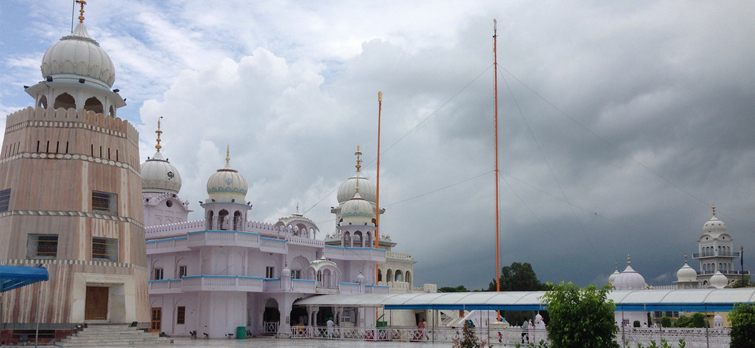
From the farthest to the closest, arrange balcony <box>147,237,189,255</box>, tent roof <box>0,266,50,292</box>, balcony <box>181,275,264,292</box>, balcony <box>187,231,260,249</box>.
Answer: balcony <box>147,237,189,255</box>
balcony <box>187,231,260,249</box>
balcony <box>181,275,264,292</box>
tent roof <box>0,266,50,292</box>

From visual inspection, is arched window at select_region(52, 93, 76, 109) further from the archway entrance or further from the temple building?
the archway entrance

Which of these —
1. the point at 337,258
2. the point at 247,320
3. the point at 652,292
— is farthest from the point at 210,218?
the point at 652,292

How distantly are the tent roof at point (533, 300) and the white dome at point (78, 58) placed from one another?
14.9m

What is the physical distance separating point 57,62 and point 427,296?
19029mm

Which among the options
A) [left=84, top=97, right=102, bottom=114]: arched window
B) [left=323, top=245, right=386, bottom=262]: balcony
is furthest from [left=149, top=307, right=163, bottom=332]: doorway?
[left=84, top=97, right=102, bottom=114]: arched window

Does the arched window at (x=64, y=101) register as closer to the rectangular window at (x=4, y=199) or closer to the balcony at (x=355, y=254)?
the rectangular window at (x=4, y=199)

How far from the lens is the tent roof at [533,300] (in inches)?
959

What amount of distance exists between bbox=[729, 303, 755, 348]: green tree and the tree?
3.88m

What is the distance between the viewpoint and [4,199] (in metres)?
26.2

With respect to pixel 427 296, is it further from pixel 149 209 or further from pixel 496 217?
pixel 149 209

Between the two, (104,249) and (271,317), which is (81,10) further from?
(271,317)

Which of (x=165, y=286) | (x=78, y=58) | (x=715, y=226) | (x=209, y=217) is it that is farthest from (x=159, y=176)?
(x=715, y=226)

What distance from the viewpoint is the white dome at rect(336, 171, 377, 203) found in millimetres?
51594

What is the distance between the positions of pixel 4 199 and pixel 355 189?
28.6m
